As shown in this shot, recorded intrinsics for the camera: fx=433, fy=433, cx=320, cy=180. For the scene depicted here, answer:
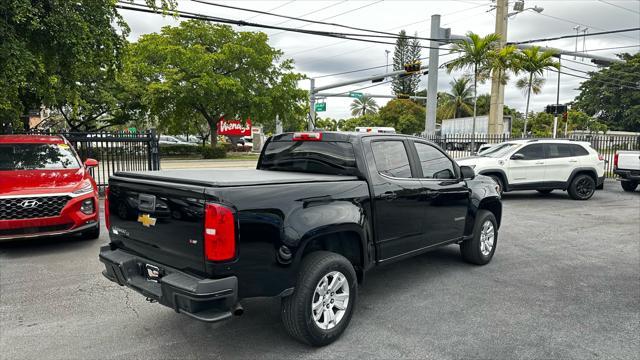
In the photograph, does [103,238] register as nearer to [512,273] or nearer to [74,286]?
[74,286]

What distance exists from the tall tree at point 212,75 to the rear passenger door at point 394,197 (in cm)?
2460

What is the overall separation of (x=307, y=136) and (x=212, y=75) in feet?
82.7

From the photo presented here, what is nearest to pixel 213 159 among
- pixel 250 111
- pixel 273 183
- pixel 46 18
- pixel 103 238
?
pixel 250 111

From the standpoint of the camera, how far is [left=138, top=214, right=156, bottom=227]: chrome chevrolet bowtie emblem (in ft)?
11.5

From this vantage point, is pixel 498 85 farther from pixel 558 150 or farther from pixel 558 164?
pixel 558 164

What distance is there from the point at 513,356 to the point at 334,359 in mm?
1452

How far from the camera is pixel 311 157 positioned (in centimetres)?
464

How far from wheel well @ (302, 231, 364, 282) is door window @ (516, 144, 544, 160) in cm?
991

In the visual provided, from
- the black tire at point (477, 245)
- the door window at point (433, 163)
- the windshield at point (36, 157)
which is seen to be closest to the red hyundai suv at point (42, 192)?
the windshield at point (36, 157)

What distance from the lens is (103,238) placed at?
7.43 metres

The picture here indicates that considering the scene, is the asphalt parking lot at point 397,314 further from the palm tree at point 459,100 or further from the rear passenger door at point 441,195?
the palm tree at point 459,100

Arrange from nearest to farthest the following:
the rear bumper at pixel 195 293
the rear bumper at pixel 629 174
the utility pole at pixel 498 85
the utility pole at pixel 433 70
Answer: the rear bumper at pixel 195 293
the rear bumper at pixel 629 174
the utility pole at pixel 433 70
the utility pole at pixel 498 85

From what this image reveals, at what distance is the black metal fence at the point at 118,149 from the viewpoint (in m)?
11.8

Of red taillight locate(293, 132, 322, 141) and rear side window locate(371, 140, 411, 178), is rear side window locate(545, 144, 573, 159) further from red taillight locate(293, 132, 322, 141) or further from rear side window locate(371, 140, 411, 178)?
red taillight locate(293, 132, 322, 141)
